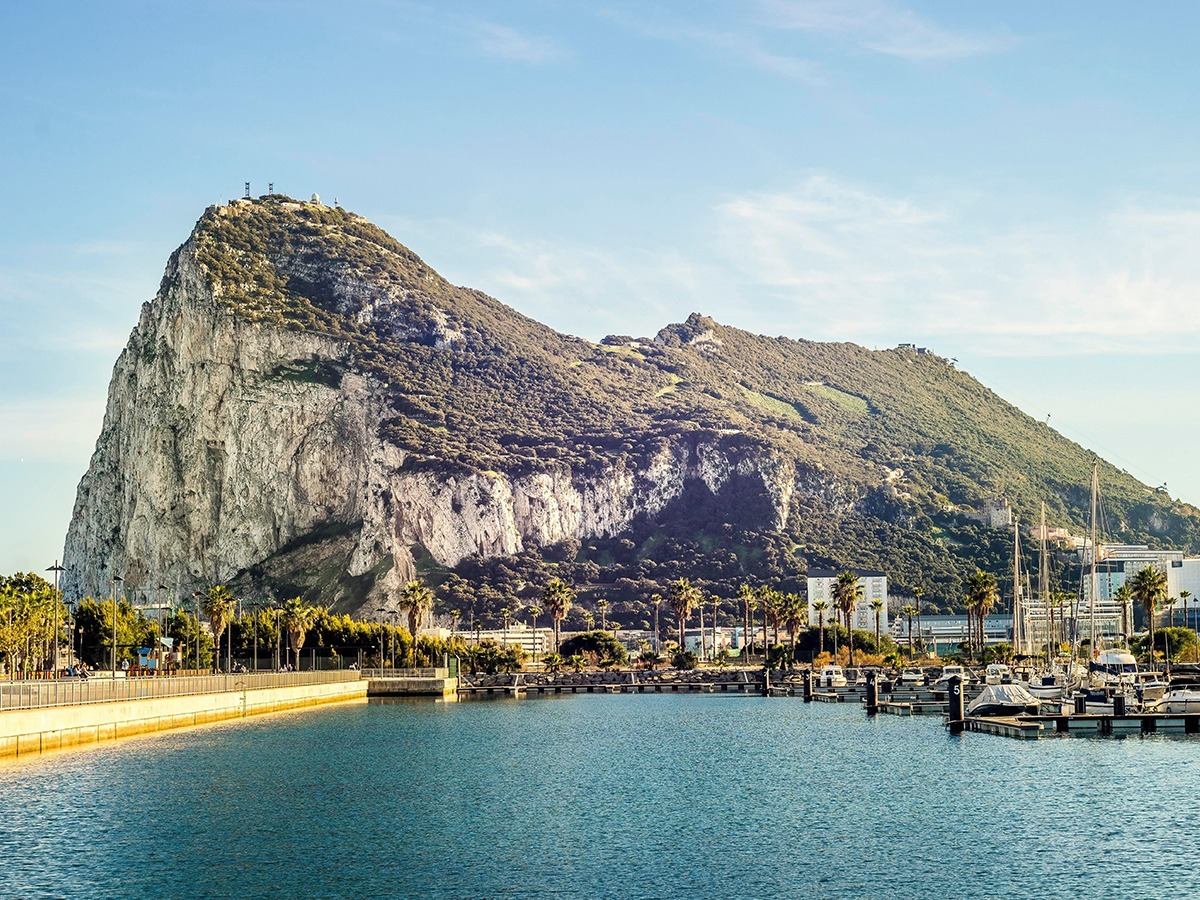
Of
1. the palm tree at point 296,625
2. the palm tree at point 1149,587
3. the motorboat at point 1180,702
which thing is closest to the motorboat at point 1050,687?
the motorboat at point 1180,702

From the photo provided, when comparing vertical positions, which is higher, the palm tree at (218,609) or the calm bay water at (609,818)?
the palm tree at (218,609)

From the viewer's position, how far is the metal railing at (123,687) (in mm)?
73125

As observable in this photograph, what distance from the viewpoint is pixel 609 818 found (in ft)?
178

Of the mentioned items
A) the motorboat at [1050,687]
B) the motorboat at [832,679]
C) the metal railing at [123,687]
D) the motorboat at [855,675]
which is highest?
the metal railing at [123,687]

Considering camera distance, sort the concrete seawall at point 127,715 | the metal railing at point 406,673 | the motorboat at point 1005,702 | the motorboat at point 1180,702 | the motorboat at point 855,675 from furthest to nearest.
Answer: the metal railing at point 406,673, the motorboat at point 855,675, the motorboat at point 1005,702, the motorboat at point 1180,702, the concrete seawall at point 127,715

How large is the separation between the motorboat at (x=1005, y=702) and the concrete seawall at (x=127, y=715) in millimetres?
53708

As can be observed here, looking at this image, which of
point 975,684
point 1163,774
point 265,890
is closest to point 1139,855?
point 1163,774

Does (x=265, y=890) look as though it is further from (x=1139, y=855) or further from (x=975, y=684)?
(x=975, y=684)

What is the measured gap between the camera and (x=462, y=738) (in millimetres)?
93500

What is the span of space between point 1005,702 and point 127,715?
183 ft

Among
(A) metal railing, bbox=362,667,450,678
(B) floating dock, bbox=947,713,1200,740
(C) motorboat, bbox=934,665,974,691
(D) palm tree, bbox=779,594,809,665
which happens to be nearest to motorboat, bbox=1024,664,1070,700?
(B) floating dock, bbox=947,713,1200,740

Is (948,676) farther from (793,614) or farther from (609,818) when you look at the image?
(609,818)

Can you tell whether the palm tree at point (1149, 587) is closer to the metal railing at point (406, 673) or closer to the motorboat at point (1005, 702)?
the motorboat at point (1005, 702)

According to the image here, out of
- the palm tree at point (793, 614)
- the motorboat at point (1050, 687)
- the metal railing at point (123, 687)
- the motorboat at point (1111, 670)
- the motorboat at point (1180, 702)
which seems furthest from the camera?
the palm tree at point (793, 614)
